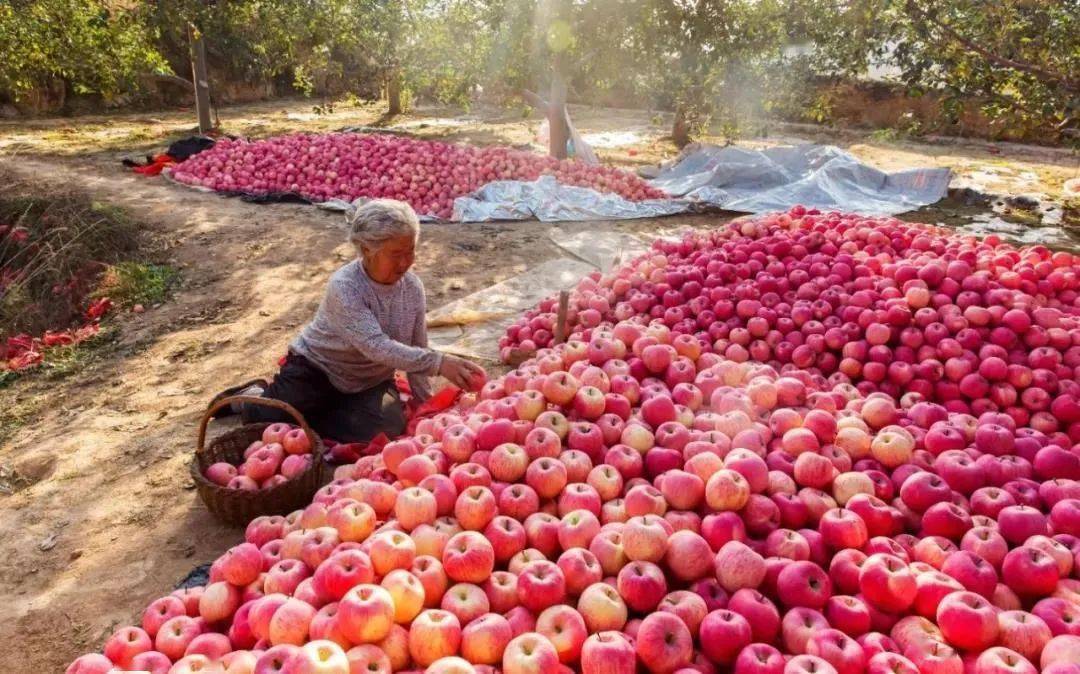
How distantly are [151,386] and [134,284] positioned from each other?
2339 millimetres

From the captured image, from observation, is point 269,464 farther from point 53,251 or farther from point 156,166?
point 156,166

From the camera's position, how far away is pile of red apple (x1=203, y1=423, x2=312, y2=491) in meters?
3.23

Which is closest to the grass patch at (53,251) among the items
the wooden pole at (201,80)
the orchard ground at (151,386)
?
the orchard ground at (151,386)

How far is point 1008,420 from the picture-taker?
2912 millimetres

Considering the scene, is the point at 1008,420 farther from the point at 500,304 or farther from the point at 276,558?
the point at 500,304

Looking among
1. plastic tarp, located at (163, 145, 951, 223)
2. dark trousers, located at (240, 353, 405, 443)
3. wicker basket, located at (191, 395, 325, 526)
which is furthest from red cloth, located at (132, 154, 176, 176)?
wicker basket, located at (191, 395, 325, 526)

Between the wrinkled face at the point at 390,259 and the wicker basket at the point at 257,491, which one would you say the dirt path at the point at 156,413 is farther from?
the wrinkled face at the point at 390,259

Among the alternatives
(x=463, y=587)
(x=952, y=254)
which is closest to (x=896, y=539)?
(x=463, y=587)

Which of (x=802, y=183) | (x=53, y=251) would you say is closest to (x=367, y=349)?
(x=53, y=251)

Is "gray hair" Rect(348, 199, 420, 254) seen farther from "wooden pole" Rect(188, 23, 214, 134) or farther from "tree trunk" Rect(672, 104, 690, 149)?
"tree trunk" Rect(672, 104, 690, 149)

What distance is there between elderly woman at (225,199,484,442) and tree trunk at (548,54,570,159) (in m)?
9.23

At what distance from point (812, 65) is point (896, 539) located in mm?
15203

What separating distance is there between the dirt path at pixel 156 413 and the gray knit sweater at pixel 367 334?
1019 mm

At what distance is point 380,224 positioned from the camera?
3443 millimetres
